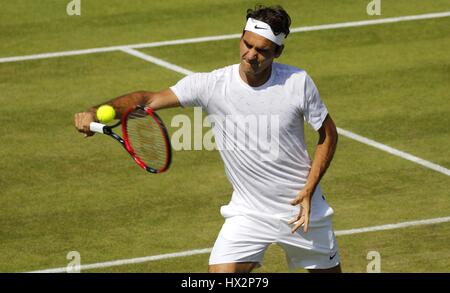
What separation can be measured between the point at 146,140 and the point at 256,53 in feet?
4.21

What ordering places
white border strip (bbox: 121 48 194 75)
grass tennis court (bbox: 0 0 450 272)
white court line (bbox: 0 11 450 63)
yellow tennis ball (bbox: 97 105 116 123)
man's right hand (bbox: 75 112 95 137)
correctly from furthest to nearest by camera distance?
white court line (bbox: 0 11 450 63)
white border strip (bbox: 121 48 194 75)
grass tennis court (bbox: 0 0 450 272)
yellow tennis ball (bbox: 97 105 116 123)
man's right hand (bbox: 75 112 95 137)

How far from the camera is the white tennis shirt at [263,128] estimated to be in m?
9.97

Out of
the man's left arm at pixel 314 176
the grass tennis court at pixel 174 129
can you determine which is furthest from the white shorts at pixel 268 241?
the grass tennis court at pixel 174 129

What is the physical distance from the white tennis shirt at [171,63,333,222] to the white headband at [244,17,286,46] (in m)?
0.27

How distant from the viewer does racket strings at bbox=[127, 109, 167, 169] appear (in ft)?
33.2

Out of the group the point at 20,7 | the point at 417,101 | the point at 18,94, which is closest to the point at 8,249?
the point at 18,94

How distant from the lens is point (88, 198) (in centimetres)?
1416

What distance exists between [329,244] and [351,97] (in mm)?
7673

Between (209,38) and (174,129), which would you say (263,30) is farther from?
(209,38)

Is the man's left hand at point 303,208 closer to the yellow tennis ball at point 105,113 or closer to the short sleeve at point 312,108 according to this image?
the short sleeve at point 312,108

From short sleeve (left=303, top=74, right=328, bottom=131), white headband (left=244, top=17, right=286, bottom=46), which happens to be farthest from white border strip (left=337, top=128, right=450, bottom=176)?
white headband (left=244, top=17, right=286, bottom=46)

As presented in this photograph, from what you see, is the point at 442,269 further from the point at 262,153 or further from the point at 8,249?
the point at 8,249

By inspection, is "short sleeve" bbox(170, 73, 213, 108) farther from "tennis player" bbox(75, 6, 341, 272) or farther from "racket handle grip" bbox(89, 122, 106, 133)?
"racket handle grip" bbox(89, 122, 106, 133)

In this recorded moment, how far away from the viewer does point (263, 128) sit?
997cm
